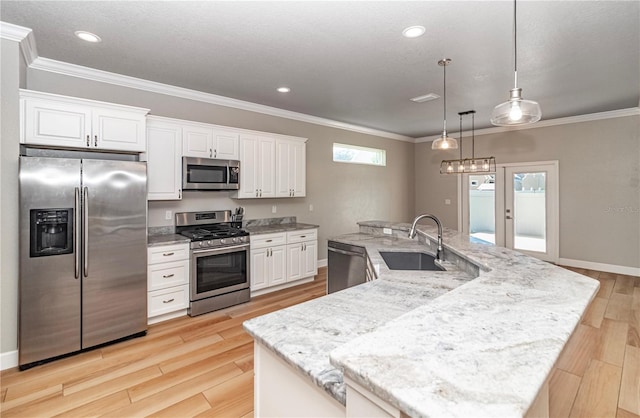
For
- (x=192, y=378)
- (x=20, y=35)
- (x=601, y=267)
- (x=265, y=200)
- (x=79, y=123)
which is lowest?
(x=192, y=378)

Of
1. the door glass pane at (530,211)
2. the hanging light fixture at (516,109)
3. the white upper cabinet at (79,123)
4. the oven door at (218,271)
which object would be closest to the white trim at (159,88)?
the white upper cabinet at (79,123)

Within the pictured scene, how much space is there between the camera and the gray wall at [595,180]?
16.9 feet

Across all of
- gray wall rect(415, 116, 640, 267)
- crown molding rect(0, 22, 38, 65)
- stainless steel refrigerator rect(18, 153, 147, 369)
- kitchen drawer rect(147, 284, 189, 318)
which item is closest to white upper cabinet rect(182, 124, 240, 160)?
stainless steel refrigerator rect(18, 153, 147, 369)

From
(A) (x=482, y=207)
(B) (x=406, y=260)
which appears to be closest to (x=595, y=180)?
(A) (x=482, y=207)

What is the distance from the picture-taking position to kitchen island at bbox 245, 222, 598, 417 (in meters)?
0.65

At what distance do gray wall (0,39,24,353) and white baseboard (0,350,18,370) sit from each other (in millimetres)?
32

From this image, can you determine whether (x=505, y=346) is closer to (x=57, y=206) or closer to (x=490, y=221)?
(x=57, y=206)

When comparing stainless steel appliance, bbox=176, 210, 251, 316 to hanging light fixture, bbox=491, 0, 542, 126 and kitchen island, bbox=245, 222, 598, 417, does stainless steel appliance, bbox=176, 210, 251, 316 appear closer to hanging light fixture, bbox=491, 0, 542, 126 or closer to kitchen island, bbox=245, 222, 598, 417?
kitchen island, bbox=245, 222, 598, 417

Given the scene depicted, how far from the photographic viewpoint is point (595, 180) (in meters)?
5.45

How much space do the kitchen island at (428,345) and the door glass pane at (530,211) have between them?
17.0 ft

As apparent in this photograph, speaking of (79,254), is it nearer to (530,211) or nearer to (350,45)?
(350,45)

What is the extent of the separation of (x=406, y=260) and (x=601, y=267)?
4.75m

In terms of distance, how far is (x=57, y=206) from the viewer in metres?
2.64

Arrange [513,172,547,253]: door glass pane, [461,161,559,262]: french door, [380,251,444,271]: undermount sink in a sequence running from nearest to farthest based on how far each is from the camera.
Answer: [380,251,444,271]: undermount sink → [461,161,559,262]: french door → [513,172,547,253]: door glass pane
